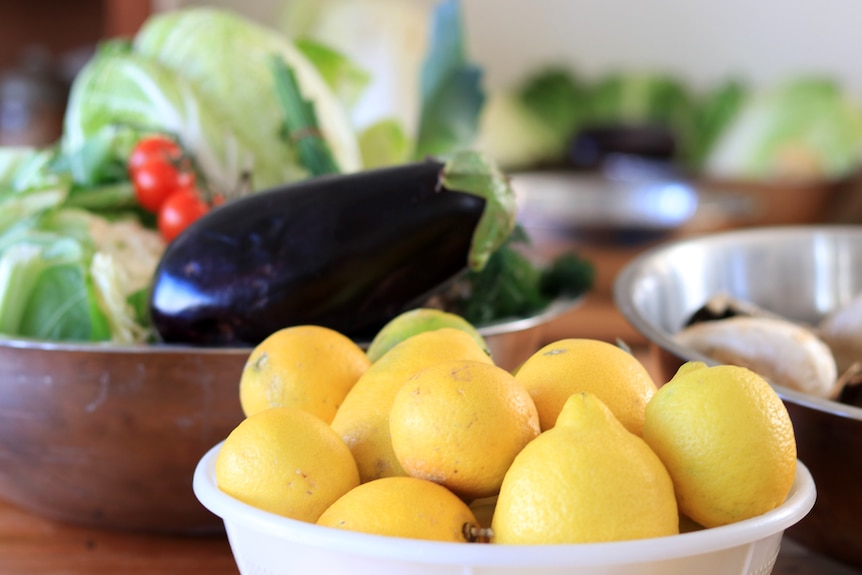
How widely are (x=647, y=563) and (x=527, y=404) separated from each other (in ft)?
0.28

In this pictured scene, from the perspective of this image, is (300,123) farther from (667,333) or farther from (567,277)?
(667,333)

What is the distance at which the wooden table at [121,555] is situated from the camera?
62 centimetres

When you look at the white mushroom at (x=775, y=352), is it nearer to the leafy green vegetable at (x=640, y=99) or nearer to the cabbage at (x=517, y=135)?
the cabbage at (x=517, y=135)

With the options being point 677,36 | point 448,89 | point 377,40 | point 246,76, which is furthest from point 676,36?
point 246,76

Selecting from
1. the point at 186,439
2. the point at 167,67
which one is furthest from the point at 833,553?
the point at 167,67

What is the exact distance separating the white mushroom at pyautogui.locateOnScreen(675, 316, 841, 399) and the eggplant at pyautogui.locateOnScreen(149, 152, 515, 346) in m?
0.20

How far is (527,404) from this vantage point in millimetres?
401

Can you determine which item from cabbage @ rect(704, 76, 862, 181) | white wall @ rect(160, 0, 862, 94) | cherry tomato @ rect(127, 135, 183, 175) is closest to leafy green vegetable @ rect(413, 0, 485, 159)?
cherry tomato @ rect(127, 135, 183, 175)

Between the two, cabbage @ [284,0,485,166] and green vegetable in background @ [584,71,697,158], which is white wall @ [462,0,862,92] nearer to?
green vegetable in background @ [584,71,697,158]

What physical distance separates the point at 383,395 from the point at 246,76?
2.09ft

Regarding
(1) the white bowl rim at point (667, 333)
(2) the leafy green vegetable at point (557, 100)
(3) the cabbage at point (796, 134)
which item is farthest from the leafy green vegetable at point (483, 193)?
(2) the leafy green vegetable at point (557, 100)

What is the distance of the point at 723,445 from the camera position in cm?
37

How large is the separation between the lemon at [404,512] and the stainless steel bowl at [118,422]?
0.82ft

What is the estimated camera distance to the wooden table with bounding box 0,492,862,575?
24.3 inches
